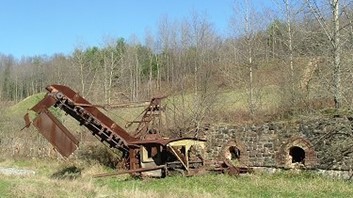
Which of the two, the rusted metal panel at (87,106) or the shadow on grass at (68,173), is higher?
the rusted metal panel at (87,106)

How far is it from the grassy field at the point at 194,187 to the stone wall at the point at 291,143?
2.57 ft

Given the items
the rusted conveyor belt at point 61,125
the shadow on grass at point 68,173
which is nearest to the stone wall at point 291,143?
the rusted conveyor belt at point 61,125

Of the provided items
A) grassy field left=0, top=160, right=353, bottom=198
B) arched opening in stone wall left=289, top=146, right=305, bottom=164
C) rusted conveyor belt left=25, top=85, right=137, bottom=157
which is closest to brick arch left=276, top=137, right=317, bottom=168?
arched opening in stone wall left=289, top=146, right=305, bottom=164

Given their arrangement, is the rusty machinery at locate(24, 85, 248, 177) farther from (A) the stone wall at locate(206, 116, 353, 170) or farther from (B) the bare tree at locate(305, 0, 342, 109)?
(B) the bare tree at locate(305, 0, 342, 109)

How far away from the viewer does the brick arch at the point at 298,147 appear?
17375 mm

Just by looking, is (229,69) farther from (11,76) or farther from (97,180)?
(11,76)

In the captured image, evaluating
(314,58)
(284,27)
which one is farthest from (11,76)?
(314,58)

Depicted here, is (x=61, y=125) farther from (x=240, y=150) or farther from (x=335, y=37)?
(x=335, y=37)

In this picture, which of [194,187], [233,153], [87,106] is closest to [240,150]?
[233,153]

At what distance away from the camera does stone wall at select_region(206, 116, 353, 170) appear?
16562 millimetres

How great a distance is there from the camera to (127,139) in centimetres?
2041

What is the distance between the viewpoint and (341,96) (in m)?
18.0

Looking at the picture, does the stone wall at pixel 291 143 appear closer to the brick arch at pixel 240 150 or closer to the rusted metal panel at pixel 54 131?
the brick arch at pixel 240 150

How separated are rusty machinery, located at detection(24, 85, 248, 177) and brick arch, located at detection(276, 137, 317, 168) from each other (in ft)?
6.42
